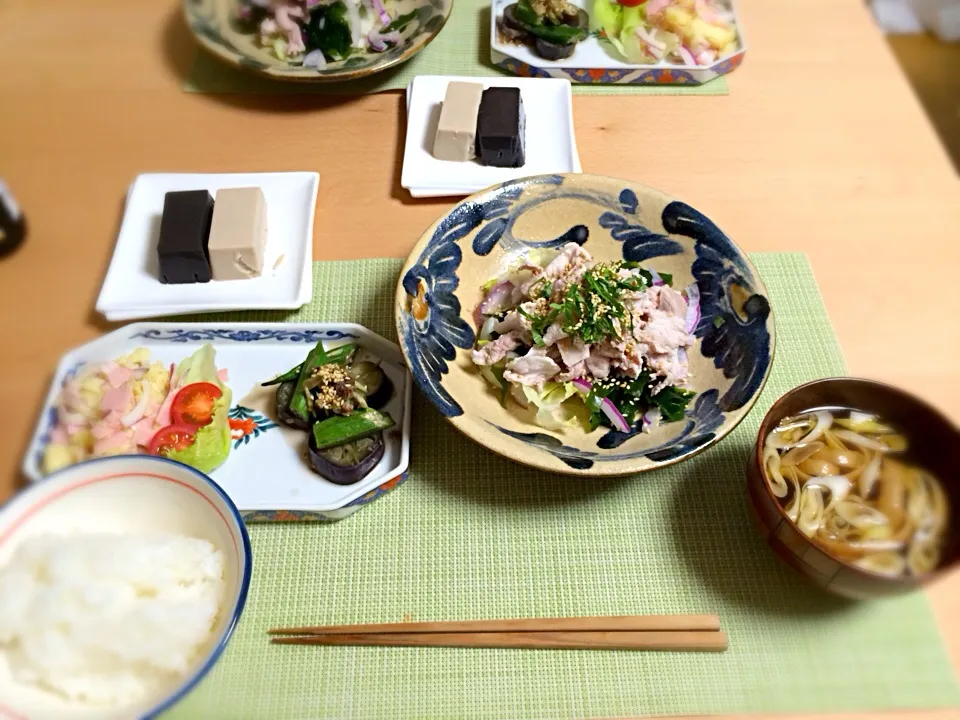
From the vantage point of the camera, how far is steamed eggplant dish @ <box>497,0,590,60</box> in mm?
1560

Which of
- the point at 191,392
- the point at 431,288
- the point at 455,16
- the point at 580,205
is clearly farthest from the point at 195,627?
the point at 455,16

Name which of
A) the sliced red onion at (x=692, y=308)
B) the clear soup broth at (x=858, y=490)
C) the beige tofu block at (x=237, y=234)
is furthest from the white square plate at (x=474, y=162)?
the clear soup broth at (x=858, y=490)

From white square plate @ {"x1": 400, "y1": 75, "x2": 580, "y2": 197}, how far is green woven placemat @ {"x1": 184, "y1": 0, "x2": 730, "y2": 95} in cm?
8

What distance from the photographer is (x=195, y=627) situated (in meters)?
0.78

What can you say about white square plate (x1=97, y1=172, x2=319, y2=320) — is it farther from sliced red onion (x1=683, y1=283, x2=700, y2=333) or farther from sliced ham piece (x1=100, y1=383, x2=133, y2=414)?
sliced red onion (x1=683, y1=283, x2=700, y2=333)

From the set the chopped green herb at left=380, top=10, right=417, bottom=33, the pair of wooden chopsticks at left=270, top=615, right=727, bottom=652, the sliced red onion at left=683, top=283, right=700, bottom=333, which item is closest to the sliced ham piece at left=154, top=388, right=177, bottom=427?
the pair of wooden chopsticks at left=270, top=615, right=727, bottom=652

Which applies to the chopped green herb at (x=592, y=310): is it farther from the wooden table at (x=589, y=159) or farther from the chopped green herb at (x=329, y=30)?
the chopped green herb at (x=329, y=30)

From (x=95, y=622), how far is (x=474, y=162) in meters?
1.09

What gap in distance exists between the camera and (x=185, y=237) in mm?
1189

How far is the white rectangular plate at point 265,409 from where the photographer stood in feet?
3.23

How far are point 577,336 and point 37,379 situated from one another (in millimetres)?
954

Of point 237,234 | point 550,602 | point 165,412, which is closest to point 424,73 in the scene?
point 237,234

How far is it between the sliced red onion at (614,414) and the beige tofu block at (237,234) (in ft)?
2.30

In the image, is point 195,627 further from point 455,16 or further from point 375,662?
point 455,16
